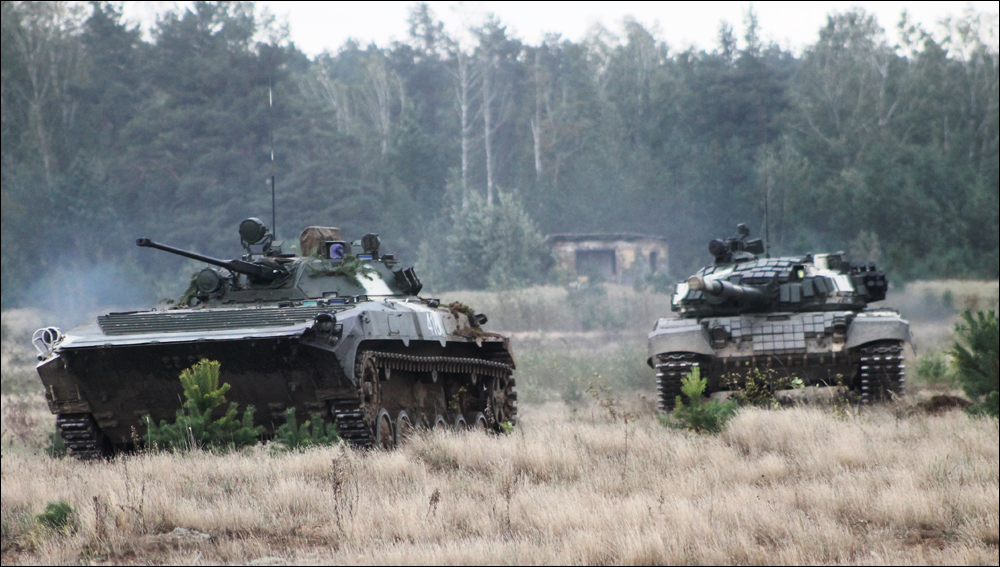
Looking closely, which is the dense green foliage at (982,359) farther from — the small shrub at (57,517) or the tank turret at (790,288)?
the small shrub at (57,517)

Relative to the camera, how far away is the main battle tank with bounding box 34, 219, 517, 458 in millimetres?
8602

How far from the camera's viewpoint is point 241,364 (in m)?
8.74

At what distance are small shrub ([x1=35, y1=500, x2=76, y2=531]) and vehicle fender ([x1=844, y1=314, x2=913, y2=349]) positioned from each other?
9168 millimetres

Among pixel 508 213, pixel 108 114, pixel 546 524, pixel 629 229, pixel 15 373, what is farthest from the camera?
pixel 629 229

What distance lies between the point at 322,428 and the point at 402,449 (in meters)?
0.66

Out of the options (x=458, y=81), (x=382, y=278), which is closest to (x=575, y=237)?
(x=458, y=81)

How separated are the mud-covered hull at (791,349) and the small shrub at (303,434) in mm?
5374

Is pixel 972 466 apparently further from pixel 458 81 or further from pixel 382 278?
pixel 458 81

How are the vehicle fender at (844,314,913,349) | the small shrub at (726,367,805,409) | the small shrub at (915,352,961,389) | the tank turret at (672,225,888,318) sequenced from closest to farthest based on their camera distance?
the small shrub at (726,367,805,409) → the vehicle fender at (844,314,913,349) → the tank turret at (672,225,888,318) → the small shrub at (915,352,961,389)

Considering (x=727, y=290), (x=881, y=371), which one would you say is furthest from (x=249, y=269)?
(x=881, y=371)

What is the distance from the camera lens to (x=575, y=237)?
135 ft

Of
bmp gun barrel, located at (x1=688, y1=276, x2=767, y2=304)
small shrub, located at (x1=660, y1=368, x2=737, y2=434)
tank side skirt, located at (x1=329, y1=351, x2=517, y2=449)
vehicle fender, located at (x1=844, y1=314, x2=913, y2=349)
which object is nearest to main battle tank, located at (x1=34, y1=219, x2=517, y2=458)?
tank side skirt, located at (x1=329, y1=351, x2=517, y2=449)

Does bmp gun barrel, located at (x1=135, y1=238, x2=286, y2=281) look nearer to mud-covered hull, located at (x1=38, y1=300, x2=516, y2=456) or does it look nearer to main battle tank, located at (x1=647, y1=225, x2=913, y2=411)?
mud-covered hull, located at (x1=38, y1=300, x2=516, y2=456)

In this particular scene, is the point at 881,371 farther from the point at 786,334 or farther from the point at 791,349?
the point at 786,334
